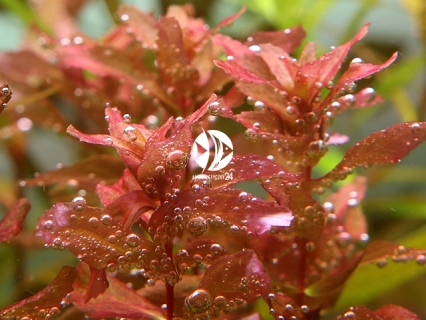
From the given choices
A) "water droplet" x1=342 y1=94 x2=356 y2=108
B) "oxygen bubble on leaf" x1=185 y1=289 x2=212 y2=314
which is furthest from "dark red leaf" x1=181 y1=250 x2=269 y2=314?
"water droplet" x1=342 y1=94 x2=356 y2=108

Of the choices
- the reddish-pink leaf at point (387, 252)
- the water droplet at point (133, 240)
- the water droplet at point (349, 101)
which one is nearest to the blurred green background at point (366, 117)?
the reddish-pink leaf at point (387, 252)

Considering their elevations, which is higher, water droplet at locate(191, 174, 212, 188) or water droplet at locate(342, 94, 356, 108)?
water droplet at locate(342, 94, 356, 108)

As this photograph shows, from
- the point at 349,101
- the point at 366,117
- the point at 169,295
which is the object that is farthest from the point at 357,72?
the point at 366,117

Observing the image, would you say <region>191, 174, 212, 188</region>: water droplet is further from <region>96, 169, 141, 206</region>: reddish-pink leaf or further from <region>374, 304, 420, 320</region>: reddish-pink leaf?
<region>374, 304, 420, 320</region>: reddish-pink leaf

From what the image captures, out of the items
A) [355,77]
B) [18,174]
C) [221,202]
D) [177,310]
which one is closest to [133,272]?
[177,310]

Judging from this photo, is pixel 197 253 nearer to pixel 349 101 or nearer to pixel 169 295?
pixel 169 295

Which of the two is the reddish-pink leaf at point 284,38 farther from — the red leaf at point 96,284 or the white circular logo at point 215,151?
the red leaf at point 96,284
